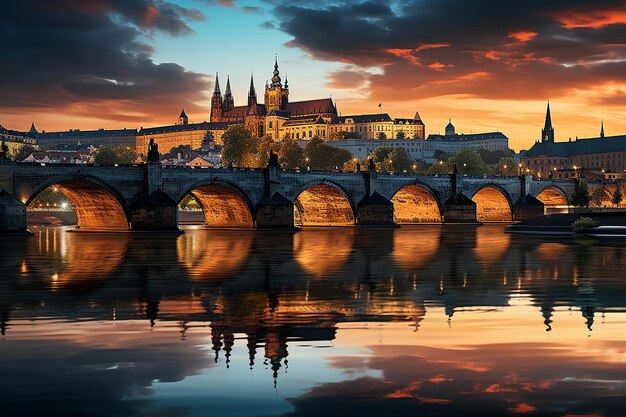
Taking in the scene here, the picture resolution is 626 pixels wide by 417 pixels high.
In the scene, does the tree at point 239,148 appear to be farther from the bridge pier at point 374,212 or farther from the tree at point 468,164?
the bridge pier at point 374,212

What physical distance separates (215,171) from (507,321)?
70250mm

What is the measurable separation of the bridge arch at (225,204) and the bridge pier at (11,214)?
2250 cm

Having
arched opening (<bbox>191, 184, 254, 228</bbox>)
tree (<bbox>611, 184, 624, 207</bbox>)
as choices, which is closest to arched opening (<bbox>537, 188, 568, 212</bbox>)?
tree (<bbox>611, 184, 624, 207</bbox>)

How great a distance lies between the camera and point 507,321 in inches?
757

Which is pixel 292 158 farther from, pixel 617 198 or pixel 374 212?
pixel 374 212

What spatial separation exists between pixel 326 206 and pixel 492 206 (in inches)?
1554

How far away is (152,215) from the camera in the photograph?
78875 millimetres

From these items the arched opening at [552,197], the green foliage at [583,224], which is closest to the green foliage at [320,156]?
the arched opening at [552,197]

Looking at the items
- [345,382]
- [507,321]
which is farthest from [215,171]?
[345,382]

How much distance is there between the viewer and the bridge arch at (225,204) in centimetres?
8994

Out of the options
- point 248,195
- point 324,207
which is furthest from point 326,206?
point 248,195

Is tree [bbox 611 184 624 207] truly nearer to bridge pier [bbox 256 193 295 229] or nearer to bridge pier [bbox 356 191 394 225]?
bridge pier [bbox 356 191 394 225]

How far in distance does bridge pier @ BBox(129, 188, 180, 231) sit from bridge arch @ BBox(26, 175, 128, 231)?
1177 millimetres

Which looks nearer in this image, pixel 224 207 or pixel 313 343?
pixel 313 343
